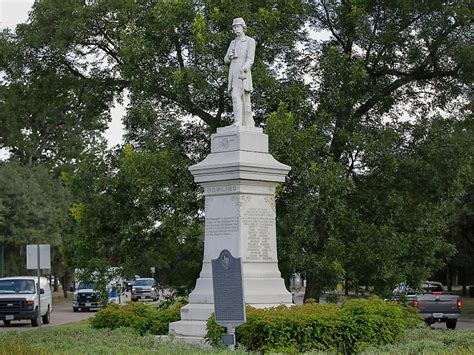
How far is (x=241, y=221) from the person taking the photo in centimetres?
1770

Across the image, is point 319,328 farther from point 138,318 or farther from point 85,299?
point 85,299

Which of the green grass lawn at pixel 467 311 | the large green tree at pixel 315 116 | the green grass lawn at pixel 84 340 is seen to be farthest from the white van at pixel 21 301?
the green grass lawn at pixel 467 311

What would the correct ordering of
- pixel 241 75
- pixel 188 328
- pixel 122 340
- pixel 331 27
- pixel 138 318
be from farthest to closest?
pixel 331 27 < pixel 138 318 < pixel 241 75 < pixel 188 328 < pixel 122 340

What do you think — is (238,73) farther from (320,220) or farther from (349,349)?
(320,220)

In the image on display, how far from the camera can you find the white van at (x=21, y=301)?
36.8m

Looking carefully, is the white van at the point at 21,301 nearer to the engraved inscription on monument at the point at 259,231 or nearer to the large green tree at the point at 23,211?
the large green tree at the point at 23,211

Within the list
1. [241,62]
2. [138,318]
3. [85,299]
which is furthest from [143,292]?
[241,62]

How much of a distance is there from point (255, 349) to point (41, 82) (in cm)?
1779

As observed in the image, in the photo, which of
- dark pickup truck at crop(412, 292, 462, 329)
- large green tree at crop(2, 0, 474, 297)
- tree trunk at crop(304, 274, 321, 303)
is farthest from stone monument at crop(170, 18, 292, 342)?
dark pickup truck at crop(412, 292, 462, 329)

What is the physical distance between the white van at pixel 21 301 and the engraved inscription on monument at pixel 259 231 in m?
20.9

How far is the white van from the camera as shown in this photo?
121 feet

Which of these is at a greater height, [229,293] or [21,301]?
[229,293]

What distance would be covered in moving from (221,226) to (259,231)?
2.36ft

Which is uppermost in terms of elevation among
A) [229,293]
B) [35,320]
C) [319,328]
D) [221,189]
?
[221,189]
